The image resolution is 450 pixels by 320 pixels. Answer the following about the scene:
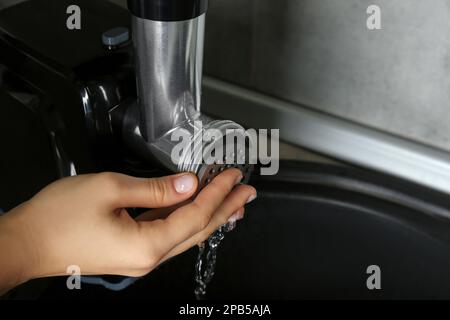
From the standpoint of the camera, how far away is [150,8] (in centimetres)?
29

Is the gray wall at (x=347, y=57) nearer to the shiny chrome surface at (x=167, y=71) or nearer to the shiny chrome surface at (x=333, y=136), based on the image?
the shiny chrome surface at (x=333, y=136)

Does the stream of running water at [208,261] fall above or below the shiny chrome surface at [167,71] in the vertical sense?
below

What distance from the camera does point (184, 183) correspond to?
12.7 inches

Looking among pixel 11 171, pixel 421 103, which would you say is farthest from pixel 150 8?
pixel 421 103

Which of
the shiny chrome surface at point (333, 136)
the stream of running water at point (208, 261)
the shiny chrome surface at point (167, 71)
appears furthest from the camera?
the shiny chrome surface at point (333, 136)

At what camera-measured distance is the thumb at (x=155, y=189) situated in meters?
0.32

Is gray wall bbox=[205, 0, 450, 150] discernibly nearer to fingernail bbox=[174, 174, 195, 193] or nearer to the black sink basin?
the black sink basin

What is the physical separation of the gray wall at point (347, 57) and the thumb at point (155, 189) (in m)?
0.26

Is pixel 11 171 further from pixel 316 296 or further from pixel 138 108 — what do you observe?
pixel 316 296

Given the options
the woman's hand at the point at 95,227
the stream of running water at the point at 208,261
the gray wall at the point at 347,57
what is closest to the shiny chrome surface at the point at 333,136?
the gray wall at the point at 347,57

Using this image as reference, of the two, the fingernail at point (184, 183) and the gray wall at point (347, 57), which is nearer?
the fingernail at point (184, 183)

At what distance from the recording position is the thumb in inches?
12.7

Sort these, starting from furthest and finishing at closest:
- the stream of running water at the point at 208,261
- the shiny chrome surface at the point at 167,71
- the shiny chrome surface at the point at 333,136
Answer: the shiny chrome surface at the point at 333,136 < the stream of running water at the point at 208,261 < the shiny chrome surface at the point at 167,71
